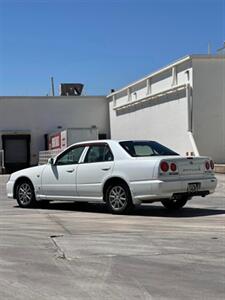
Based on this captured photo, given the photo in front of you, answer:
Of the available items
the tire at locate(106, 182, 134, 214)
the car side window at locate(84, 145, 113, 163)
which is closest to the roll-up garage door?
the car side window at locate(84, 145, 113, 163)

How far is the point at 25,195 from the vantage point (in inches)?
569

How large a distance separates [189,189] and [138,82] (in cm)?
2862

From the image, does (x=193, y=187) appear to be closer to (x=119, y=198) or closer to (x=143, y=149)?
(x=143, y=149)

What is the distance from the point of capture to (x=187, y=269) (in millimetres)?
6957

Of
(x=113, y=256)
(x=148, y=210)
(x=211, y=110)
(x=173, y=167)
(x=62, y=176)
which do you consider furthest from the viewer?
(x=211, y=110)

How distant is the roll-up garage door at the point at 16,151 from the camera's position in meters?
48.7

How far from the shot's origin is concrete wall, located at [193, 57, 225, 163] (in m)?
30.8

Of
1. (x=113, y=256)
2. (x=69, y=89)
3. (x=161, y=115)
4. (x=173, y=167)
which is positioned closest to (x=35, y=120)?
(x=69, y=89)

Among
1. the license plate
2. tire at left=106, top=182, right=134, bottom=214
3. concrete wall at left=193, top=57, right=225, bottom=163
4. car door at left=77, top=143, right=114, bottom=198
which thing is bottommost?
tire at left=106, top=182, right=134, bottom=214

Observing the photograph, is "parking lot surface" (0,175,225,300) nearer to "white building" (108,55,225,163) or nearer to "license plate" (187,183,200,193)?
"license plate" (187,183,200,193)

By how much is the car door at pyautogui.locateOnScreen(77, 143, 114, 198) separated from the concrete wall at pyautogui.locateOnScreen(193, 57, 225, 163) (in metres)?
18.4

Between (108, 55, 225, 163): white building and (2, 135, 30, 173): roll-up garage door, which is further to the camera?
(2, 135, 30, 173): roll-up garage door

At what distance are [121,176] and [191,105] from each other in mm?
19582

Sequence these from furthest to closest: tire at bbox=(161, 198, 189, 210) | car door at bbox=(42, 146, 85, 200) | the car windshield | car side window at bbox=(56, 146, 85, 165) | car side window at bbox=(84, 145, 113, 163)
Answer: car side window at bbox=(56, 146, 85, 165)
car door at bbox=(42, 146, 85, 200)
tire at bbox=(161, 198, 189, 210)
car side window at bbox=(84, 145, 113, 163)
the car windshield
